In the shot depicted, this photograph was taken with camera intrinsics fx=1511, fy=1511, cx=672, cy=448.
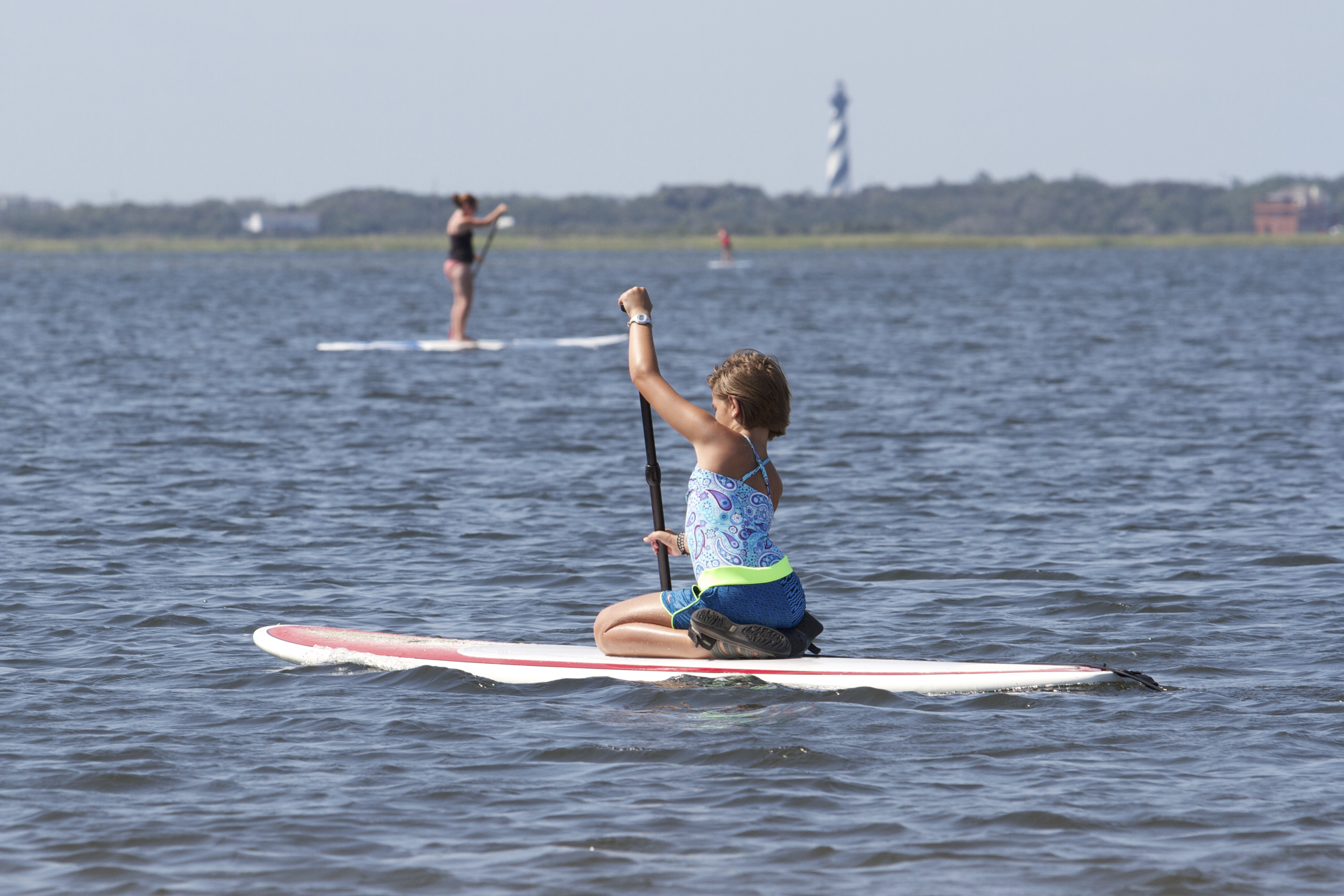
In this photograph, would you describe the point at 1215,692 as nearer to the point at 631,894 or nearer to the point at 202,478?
the point at 631,894

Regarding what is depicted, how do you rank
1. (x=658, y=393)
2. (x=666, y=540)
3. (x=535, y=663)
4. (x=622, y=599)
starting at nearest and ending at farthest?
(x=658, y=393) < (x=666, y=540) < (x=535, y=663) < (x=622, y=599)

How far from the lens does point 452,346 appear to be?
2617cm

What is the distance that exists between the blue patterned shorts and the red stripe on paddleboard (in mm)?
219

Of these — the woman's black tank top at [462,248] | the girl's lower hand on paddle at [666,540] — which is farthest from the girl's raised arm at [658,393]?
the woman's black tank top at [462,248]

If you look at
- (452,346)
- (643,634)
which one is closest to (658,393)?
(643,634)

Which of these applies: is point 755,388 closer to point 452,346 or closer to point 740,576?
point 740,576

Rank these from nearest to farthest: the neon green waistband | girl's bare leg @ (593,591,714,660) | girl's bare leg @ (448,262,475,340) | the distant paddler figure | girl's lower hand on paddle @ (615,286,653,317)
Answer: girl's lower hand on paddle @ (615,286,653,317) → the neon green waistband → girl's bare leg @ (593,591,714,660) → girl's bare leg @ (448,262,475,340) → the distant paddler figure

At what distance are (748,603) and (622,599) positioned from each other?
8.90ft

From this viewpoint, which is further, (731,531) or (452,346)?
(452,346)

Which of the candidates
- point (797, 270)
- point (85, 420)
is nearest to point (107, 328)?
point (85, 420)

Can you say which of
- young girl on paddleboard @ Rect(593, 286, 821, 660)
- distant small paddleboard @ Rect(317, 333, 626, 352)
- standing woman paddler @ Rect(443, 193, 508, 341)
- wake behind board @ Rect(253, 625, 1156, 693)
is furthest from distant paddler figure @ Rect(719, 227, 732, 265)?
young girl on paddleboard @ Rect(593, 286, 821, 660)

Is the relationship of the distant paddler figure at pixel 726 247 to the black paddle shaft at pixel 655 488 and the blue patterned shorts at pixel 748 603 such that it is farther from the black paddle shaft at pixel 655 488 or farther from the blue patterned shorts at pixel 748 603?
the blue patterned shorts at pixel 748 603

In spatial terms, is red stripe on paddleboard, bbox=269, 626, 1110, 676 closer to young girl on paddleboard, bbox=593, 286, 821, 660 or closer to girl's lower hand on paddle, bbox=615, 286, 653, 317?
young girl on paddleboard, bbox=593, 286, 821, 660

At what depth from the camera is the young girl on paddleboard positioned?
6621 mm
